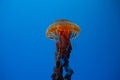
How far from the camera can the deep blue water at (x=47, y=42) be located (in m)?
2.25

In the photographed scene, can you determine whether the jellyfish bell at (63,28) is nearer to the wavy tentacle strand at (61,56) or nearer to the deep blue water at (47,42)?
the wavy tentacle strand at (61,56)

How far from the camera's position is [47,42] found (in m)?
2.26

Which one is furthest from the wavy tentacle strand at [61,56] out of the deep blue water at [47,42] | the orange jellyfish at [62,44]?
the deep blue water at [47,42]

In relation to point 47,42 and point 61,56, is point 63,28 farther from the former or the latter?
point 47,42

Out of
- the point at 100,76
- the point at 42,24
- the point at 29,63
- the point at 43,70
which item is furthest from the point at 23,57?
the point at 100,76

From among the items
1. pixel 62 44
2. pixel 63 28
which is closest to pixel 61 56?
pixel 62 44

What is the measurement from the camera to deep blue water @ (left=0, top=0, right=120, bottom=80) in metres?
2.25

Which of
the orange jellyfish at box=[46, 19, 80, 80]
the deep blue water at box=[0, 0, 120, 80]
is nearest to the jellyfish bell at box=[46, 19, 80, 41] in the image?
the orange jellyfish at box=[46, 19, 80, 80]

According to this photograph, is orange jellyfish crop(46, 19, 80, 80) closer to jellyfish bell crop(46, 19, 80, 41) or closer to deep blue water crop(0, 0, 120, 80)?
jellyfish bell crop(46, 19, 80, 41)

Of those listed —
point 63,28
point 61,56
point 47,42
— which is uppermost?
point 47,42

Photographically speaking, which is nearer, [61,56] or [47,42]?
[61,56]

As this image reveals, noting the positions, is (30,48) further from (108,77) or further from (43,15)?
(108,77)

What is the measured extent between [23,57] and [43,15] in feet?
1.48

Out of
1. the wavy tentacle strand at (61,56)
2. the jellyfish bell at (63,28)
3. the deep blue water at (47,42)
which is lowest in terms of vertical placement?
the wavy tentacle strand at (61,56)
